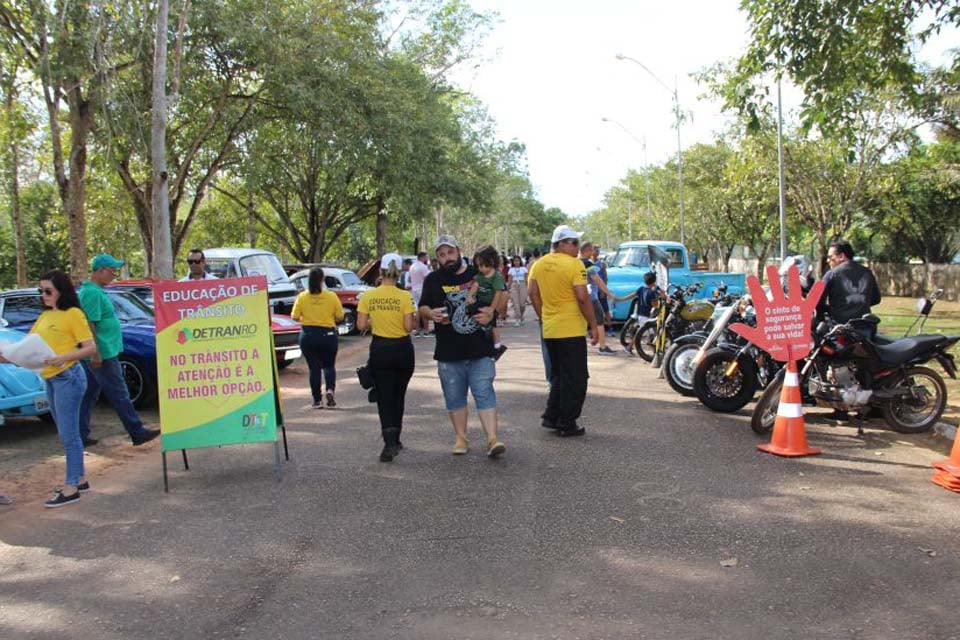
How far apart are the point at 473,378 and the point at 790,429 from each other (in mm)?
2758

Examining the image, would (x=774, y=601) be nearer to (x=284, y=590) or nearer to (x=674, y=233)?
(x=284, y=590)

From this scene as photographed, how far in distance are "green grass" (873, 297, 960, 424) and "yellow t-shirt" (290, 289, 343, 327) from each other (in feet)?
21.6

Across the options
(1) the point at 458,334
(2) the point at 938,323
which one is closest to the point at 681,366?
(1) the point at 458,334

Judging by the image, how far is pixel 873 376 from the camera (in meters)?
7.91

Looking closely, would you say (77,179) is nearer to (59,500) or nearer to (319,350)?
(319,350)

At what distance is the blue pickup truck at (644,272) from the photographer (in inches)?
623

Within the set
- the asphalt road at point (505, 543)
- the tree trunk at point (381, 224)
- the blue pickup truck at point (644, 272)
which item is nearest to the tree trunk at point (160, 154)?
the asphalt road at point (505, 543)

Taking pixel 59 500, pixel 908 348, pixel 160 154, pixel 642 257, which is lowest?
pixel 59 500

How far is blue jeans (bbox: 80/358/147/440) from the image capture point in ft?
25.5

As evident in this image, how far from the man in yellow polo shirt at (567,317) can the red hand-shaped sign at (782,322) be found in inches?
57.0

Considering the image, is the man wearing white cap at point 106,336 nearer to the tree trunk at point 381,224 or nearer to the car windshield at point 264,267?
the car windshield at point 264,267

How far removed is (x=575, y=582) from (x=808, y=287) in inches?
231

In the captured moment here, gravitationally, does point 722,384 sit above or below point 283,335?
below

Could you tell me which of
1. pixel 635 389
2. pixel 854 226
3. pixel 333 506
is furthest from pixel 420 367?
pixel 854 226
